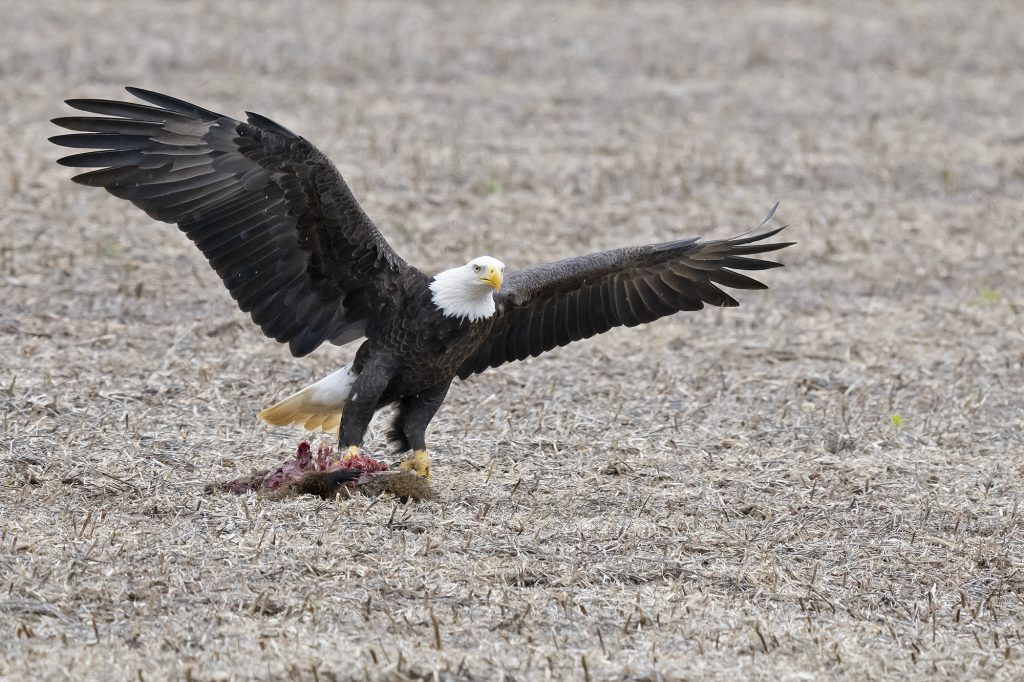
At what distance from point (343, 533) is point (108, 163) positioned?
69.3 inches

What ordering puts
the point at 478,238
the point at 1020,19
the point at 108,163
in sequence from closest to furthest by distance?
the point at 108,163 < the point at 478,238 < the point at 1020,19

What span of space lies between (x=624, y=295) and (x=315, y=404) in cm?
151

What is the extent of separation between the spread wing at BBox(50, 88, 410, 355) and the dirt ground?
0.73 metres

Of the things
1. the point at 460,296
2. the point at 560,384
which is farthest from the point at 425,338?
the point at 560,384

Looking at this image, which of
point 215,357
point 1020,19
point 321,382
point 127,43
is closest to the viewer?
point 321,382

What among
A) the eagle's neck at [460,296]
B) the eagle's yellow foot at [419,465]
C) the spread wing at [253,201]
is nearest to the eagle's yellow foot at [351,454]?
the eagle's yellow foot at [419,465]

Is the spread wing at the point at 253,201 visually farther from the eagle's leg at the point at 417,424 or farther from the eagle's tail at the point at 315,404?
the eagle's leg at the point at 417,424

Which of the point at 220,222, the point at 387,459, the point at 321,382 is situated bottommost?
the point at 387,459

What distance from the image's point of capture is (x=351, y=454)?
19.2 feet

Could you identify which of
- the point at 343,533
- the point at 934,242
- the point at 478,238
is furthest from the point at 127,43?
the point at 343,533

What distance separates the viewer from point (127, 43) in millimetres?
13430

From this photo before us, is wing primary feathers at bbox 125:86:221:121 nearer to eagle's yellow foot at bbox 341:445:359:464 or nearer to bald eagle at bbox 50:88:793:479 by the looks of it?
bald eagle at bbox 50:88:793:479

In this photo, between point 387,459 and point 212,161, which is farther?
point 387,459

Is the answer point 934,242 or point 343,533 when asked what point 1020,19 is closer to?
point 934,242
